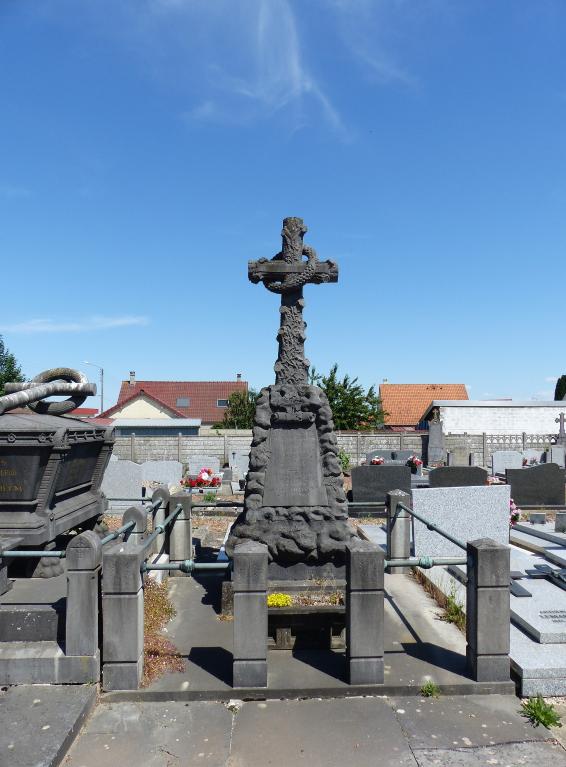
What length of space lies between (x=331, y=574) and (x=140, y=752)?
2.98 m

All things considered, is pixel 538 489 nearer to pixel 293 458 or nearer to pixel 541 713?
pixel 293 458

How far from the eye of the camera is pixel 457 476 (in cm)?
1228

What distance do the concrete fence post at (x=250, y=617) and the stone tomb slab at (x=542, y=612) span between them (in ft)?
8.89

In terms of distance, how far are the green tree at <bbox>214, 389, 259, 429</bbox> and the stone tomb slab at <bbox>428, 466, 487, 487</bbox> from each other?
90.8 feet

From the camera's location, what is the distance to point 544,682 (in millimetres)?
4094

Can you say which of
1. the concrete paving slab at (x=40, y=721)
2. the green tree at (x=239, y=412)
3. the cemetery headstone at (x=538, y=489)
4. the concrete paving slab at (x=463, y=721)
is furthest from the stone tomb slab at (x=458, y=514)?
the green tree at (x=239, y=412)

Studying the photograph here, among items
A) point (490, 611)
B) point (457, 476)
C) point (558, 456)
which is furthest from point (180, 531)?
point (558, 456)

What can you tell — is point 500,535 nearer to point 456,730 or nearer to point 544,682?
point 544,682

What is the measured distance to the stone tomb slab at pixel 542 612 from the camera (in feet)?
15.9

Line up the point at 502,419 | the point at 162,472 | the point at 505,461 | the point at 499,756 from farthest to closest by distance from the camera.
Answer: the point at 502,419
the point at 505,461
the point at 162,472
the point at 499,756

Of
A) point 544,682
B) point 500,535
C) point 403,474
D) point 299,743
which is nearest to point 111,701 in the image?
point 299,743

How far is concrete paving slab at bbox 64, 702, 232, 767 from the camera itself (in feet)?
10.7

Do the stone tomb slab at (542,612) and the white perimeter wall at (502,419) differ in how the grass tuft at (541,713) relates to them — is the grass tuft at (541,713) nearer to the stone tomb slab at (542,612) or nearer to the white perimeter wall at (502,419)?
the stone tomb slab at (542,612)

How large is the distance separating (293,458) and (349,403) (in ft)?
99.2
